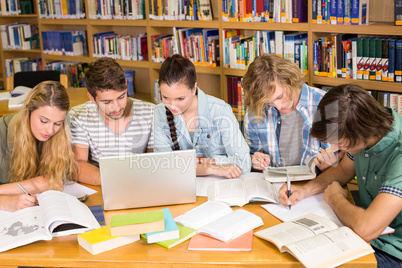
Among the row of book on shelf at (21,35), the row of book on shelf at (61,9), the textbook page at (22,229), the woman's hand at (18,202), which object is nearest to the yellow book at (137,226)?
the textbook page at (22,229)

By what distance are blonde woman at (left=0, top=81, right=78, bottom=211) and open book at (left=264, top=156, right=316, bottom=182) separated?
2.97 feet

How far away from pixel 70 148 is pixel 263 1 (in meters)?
1.84

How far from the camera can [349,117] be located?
5.01ft

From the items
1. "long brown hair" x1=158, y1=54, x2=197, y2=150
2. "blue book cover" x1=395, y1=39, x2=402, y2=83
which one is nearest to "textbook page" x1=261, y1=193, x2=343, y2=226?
"long brown hair" x1=158, y1=54, x2=197, y2=150

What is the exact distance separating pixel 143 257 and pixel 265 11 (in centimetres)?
230

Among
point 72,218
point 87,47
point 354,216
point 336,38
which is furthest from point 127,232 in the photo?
point 87,47

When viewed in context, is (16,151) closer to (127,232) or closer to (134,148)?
(134,148)

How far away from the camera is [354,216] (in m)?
1.57

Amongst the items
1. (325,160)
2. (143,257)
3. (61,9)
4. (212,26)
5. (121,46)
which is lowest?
(143,257)

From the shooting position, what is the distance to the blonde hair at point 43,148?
208 centimetres

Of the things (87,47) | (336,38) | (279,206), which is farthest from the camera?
(87,47)

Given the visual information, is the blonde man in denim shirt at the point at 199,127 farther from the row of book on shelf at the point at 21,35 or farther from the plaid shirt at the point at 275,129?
the row of book on shelf at the point at 21,35

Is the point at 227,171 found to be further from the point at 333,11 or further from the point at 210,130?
the point at 333,11

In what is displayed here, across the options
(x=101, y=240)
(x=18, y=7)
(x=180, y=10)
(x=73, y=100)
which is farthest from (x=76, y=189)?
(x=18, y=7)
